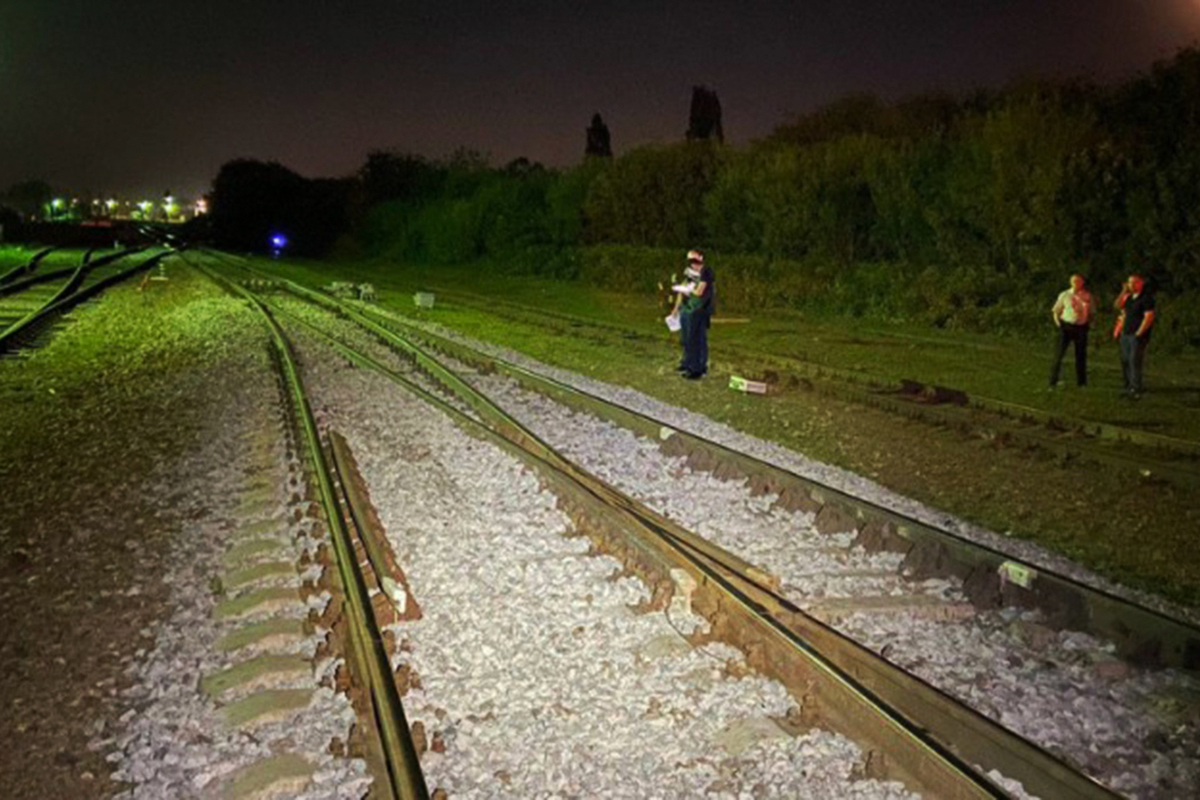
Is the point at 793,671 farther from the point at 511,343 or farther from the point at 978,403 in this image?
the point at 511,343

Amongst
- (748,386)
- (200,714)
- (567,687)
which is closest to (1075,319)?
(748,386)

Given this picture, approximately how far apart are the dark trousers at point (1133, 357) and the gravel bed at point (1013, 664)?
8990 millimetres

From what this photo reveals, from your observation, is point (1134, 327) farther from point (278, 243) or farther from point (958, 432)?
point (278, 243)

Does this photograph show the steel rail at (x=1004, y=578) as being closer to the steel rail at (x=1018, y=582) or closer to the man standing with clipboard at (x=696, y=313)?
the steel rail at (x=1018, y=582)

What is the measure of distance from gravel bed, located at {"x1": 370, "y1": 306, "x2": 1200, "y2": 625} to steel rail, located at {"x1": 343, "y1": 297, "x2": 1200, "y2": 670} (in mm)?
568

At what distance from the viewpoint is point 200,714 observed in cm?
533

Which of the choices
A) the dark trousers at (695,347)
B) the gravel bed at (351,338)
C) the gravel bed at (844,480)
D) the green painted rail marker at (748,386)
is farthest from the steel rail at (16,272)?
the green painted rail marker at (748,386)

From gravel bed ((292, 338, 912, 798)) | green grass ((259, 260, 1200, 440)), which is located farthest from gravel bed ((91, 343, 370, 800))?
green grass ((259, 260, 1200, 440))

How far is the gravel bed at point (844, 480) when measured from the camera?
747 cm

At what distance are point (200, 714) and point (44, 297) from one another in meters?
30.2

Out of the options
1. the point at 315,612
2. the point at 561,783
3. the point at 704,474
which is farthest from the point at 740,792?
the point at 704,474

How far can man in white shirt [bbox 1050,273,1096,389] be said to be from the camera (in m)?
15.7

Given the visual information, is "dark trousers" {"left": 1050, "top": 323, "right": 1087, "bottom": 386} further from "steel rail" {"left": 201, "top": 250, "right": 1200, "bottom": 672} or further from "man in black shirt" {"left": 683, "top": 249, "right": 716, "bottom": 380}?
"steel rail" {"left": 201, "top": 250, "right": 1200, "bottom": 672}

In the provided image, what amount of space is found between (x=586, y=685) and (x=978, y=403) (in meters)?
10.8
